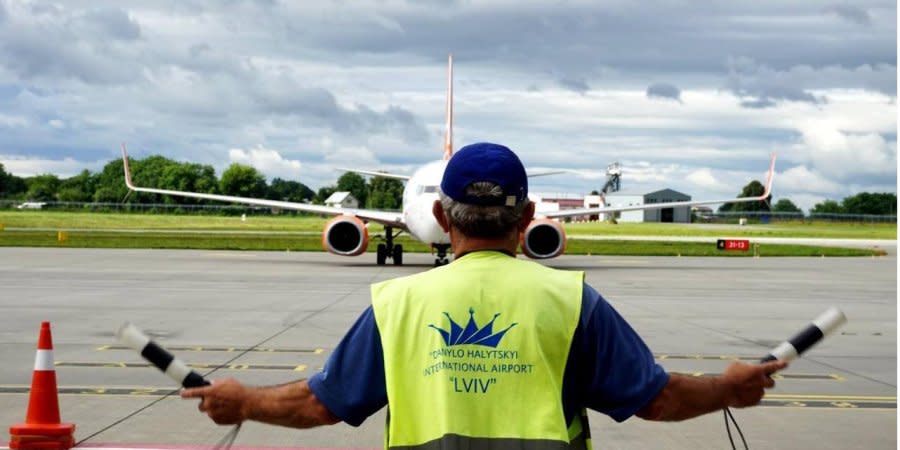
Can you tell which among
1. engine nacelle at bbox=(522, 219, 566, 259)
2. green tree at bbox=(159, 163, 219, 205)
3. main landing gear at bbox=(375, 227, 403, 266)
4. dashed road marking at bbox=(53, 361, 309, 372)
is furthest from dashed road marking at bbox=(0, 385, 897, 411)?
green tree at bbox=(159, 163, 219, 205)

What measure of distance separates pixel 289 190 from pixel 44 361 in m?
151

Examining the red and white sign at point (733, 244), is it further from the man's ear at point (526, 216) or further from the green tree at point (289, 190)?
the green tree at point (289, 190)

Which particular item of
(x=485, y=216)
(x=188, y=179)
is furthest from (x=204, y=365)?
(x=188, y=179)

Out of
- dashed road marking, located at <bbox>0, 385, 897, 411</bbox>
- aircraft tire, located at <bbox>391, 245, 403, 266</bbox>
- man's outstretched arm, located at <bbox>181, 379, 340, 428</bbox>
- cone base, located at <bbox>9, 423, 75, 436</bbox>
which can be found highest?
man's outstretched arm, located at <bbox>181, 379, 340, 428</bbox>

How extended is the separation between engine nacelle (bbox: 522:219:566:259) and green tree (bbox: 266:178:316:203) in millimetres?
121279

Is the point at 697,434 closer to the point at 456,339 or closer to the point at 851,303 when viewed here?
the point at 456,339

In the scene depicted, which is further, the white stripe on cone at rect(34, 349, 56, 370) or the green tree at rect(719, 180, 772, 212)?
the green tree at rect(719, 180, 772, 212)

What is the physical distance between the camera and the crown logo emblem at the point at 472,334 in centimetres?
277

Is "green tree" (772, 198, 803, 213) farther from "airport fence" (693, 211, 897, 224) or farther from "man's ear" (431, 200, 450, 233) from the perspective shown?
"man's ear" (431, 200, 450, 233)

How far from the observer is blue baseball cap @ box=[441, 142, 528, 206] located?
9.73 feet

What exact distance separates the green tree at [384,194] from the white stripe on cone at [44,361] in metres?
120

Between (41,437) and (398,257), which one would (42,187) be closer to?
(398,257)

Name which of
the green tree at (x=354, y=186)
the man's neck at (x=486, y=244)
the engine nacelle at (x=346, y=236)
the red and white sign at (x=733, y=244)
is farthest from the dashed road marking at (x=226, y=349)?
the green tree at (x=354, y=186)

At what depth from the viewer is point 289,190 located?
15675 centimetres
